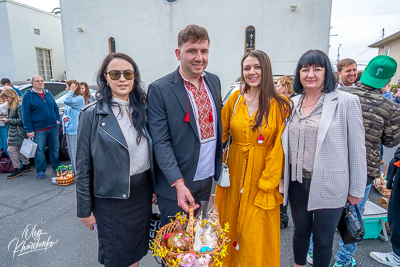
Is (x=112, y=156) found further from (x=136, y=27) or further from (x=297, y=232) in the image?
(x=136, y=27)

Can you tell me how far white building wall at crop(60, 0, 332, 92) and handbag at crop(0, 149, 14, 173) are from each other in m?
7.92

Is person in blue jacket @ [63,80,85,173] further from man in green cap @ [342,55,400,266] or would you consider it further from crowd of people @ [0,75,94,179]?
man in green cap @ [342,55,400,266]

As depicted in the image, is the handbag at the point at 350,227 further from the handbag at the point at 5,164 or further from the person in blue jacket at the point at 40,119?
A: the handbag at the point at 5,164

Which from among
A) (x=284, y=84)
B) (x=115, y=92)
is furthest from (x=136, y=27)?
(x=115, y=92)

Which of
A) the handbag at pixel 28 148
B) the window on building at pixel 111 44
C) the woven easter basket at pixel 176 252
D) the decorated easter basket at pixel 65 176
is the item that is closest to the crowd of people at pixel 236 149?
the woven easter basket at pixel 176 252

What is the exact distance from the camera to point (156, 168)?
194 cm

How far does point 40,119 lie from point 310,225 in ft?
17.3

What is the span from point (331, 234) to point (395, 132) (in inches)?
41.2

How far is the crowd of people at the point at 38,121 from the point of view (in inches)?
189

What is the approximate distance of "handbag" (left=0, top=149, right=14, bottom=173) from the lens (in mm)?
5441

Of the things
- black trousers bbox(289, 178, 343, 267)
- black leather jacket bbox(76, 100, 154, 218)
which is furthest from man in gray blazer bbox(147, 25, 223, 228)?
black trousers bbox(289, 178, 343, 267)

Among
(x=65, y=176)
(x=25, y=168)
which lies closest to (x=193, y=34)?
(x=65, y=176)

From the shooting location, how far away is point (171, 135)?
6.08 ft

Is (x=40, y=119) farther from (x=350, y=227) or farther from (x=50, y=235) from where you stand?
(x=350, y=227)
